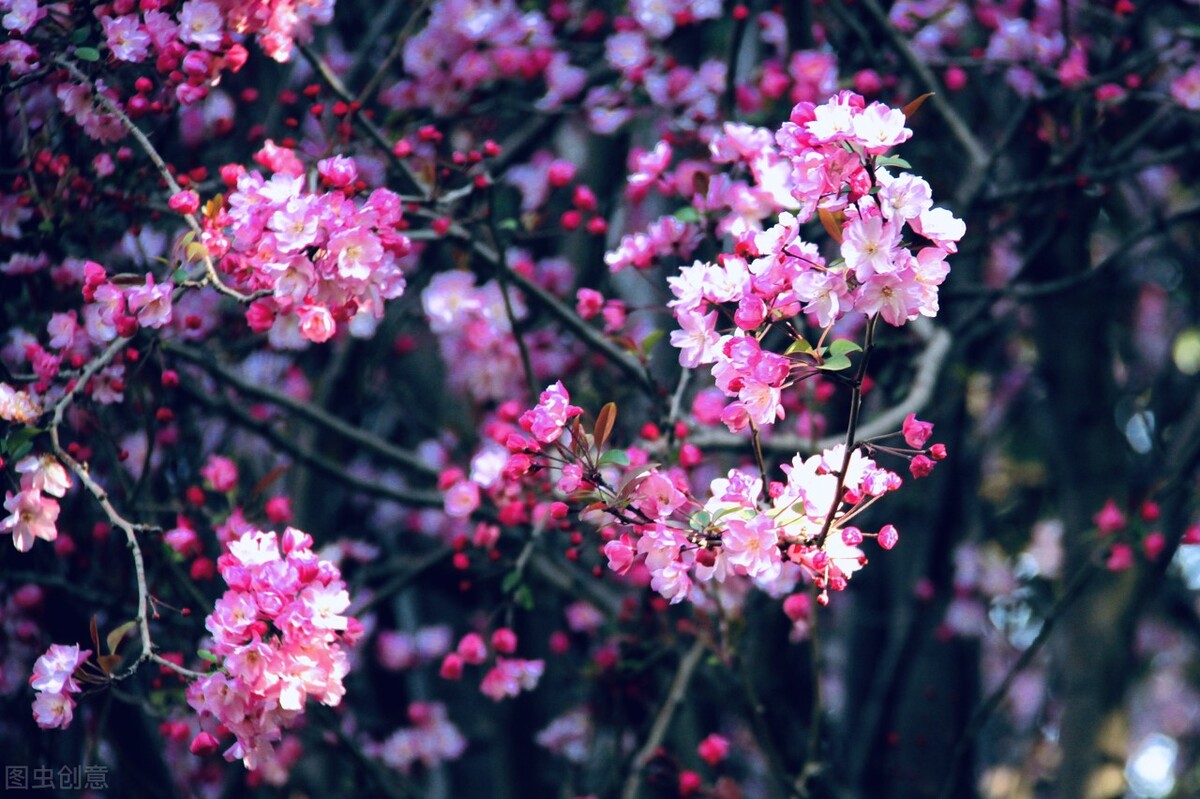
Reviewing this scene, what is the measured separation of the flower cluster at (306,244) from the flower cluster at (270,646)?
1.48 ft

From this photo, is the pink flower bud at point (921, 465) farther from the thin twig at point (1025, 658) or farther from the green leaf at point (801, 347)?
the thin twig at point (1025, 658)

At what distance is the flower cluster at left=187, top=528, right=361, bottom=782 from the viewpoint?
6.42 ft

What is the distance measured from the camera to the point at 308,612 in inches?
78.1

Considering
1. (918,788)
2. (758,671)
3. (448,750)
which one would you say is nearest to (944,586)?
(918,788)

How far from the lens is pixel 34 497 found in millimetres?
2164

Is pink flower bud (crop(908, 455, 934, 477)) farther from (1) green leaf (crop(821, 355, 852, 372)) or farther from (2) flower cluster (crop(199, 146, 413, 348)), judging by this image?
(2) flower cluster (crop(199, 146, 413, 348))

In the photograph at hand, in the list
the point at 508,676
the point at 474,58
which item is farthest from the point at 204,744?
the point at 474,58

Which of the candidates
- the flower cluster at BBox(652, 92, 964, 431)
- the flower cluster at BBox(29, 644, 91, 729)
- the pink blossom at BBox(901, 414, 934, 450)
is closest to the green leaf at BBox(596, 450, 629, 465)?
the flower cluster at BBox(652, 92, 964, 431)

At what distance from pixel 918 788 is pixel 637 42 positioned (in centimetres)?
262

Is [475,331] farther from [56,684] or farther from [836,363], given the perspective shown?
[836,363]

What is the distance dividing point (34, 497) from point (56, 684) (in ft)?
1.09

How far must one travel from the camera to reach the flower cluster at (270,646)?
196 centimetres

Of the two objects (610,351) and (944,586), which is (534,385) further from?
(944,586)

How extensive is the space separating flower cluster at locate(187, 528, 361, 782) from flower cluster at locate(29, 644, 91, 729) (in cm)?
23
